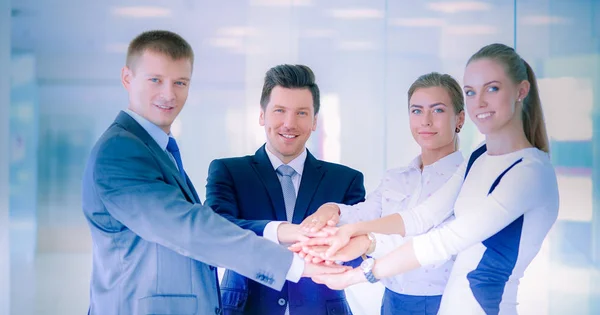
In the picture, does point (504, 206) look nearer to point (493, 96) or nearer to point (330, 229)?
point (493, 96)

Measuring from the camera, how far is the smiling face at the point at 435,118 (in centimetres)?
283

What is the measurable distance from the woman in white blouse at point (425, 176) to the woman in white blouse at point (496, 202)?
26cm

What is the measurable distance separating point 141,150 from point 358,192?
116 cm

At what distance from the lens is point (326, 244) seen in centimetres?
284

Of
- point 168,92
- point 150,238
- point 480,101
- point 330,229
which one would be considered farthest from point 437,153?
point 150,238

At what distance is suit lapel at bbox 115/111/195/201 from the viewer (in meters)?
2.41

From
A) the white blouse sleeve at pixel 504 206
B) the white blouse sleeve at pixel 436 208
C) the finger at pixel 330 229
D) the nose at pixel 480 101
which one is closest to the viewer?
the white blouse sleeve at pixel 504 206

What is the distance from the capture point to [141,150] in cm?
234

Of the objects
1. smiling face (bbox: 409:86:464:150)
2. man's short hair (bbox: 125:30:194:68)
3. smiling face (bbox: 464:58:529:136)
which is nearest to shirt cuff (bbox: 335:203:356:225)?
smiling face (bbox: 409:86:464:150)

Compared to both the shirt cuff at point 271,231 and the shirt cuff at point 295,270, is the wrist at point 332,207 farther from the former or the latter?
the shirt cuff at point 295,270

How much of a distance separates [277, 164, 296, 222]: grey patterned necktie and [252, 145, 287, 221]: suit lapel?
0.04 meters

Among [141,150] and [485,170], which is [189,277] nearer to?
[141,150]

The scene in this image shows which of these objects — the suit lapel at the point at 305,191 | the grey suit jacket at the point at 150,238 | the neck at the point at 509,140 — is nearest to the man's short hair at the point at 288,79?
the suit lapel at the point at 305,191

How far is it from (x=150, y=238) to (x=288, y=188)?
87cm
